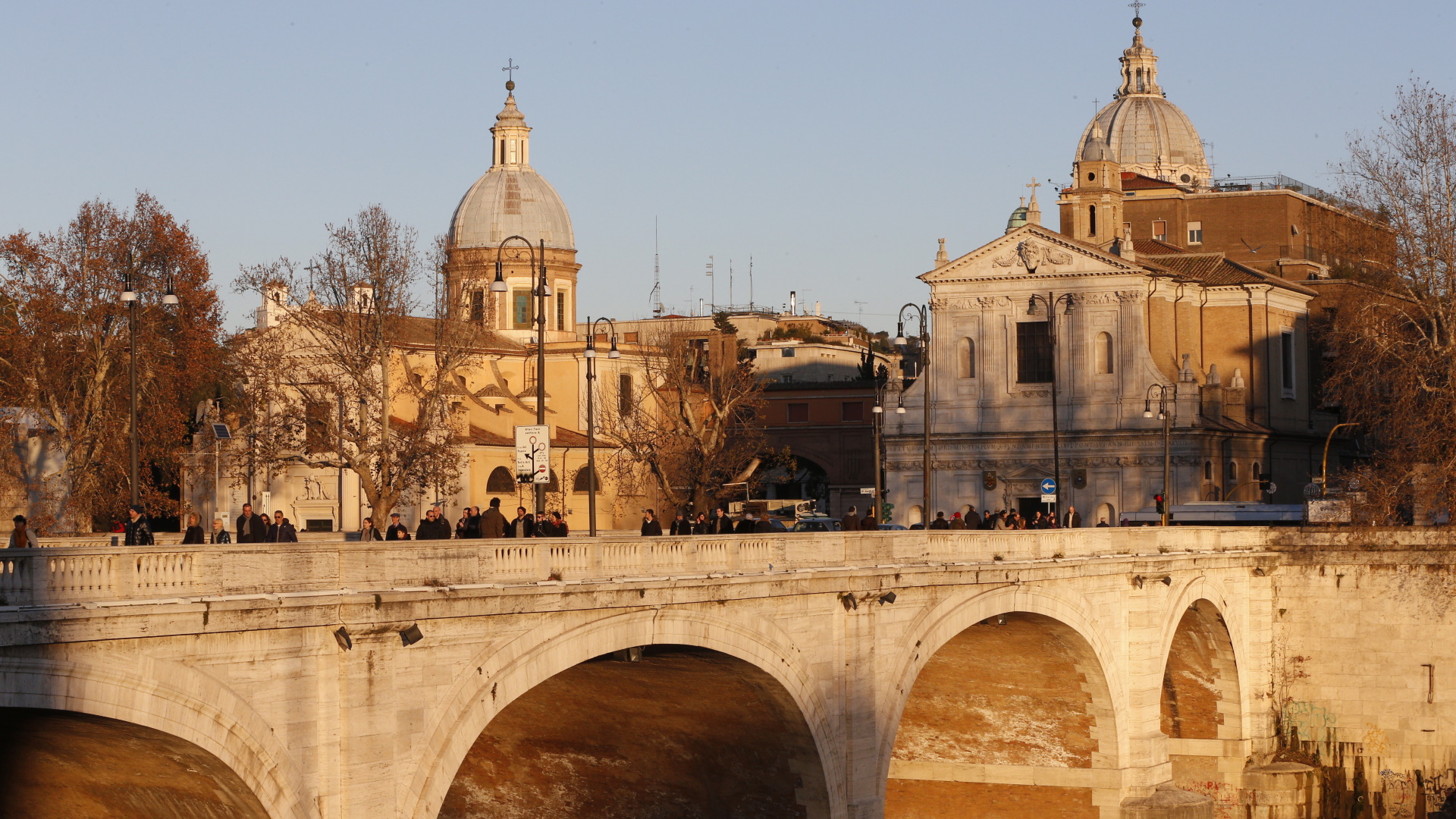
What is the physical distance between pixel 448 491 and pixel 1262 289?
31.4 metres

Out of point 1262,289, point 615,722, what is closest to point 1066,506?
point 1262,289

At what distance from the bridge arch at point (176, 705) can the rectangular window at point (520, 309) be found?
63.6 metres

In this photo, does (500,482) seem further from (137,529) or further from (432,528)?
(137,529)

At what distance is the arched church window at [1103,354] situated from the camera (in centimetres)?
6719

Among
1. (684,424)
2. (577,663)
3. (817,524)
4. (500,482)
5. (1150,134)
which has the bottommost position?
(577,663)

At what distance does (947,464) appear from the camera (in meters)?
68.9

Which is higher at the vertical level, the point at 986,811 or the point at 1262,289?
the point at 1262,289

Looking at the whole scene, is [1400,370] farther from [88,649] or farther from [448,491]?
[88,649]

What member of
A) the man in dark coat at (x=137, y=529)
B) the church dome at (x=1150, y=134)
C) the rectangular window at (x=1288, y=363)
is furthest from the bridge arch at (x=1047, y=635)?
the church dome at (x=1150, y=134)

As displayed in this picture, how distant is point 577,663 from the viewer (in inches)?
899

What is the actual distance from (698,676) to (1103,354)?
43.3 meters

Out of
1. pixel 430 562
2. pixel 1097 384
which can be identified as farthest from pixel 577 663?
pixel 1097 384

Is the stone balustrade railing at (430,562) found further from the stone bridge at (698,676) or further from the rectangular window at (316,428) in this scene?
the rectangular window at (316,428)

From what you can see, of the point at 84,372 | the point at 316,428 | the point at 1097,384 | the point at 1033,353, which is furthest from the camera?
the point at 1033,353
